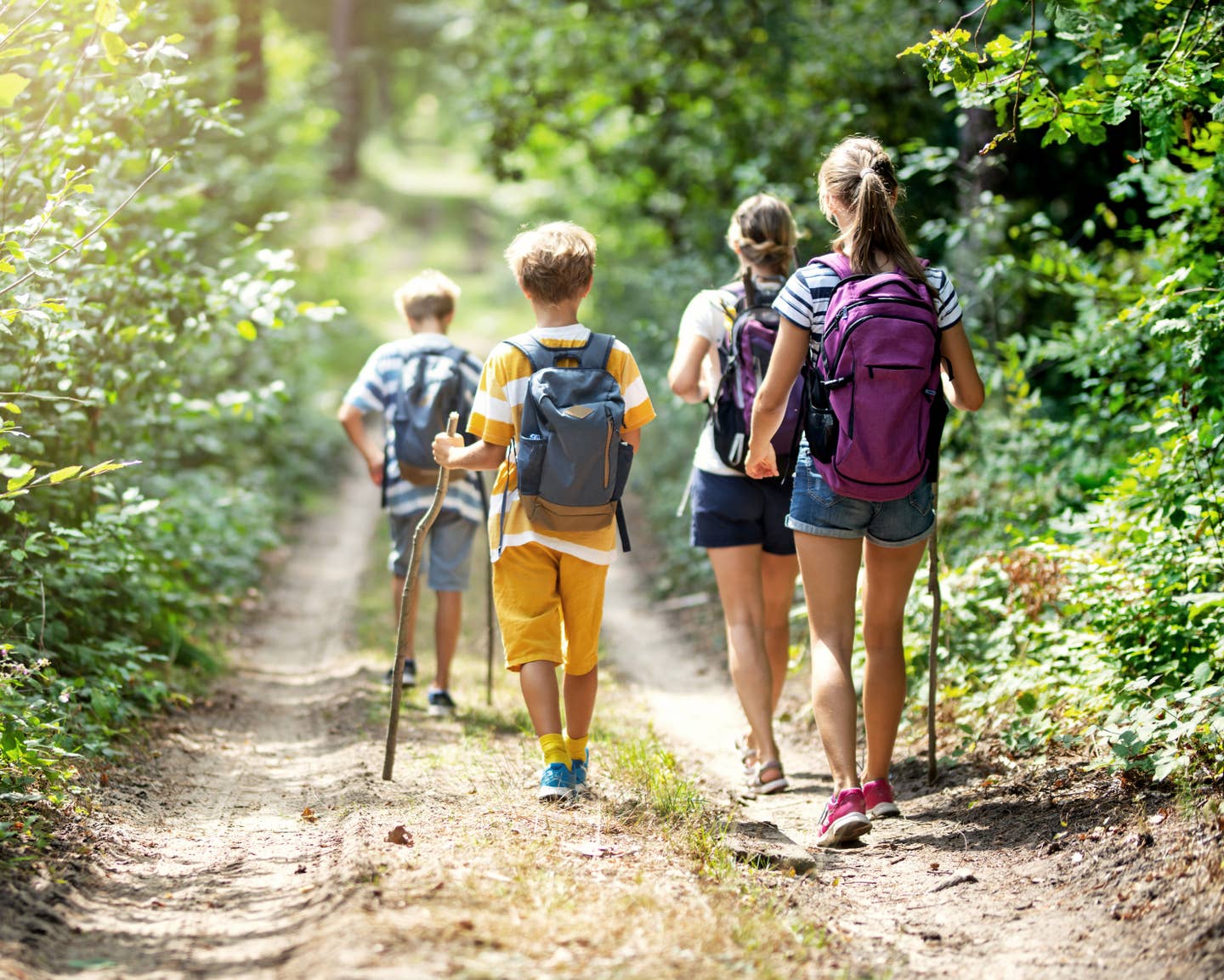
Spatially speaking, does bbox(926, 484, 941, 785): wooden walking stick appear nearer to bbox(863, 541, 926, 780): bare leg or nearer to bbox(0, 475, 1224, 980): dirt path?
bbox(0, 475, 1224, 980): dirt path

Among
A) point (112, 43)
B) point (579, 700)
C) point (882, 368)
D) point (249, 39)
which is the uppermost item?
point (249, 39)

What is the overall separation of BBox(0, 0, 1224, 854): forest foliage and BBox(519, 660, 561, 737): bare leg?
5.62 ft

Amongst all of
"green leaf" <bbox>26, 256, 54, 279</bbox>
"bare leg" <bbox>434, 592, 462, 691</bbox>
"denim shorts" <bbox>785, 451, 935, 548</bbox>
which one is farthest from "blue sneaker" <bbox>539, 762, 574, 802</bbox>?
"green leaf" <bbox>26, 256, 54, 279</bbox>

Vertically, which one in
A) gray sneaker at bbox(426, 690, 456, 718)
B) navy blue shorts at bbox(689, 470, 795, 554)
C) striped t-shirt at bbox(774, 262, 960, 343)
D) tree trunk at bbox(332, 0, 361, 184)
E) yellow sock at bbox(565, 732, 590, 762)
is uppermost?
tree trunk at bbox(332, 0, 361, 184)

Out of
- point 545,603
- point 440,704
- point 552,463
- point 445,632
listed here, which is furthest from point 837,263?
point 440,704

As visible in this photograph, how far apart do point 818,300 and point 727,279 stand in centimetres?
602

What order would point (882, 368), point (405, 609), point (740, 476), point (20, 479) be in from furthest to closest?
point (740, 476), point (405, 609), point (882, 368), point (20, 479)

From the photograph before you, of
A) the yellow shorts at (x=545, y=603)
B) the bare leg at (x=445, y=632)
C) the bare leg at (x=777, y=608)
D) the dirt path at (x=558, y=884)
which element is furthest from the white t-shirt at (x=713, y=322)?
the bare leg at (x=445, y=632)

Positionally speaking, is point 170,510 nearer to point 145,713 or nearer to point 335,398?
point 145,713

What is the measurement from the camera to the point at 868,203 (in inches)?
171

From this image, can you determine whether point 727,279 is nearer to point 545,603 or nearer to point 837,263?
point 837,263

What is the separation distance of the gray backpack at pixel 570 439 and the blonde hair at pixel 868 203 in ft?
3.24

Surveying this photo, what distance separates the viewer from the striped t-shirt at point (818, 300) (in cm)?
433

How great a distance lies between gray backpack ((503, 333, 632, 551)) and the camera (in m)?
4.34
